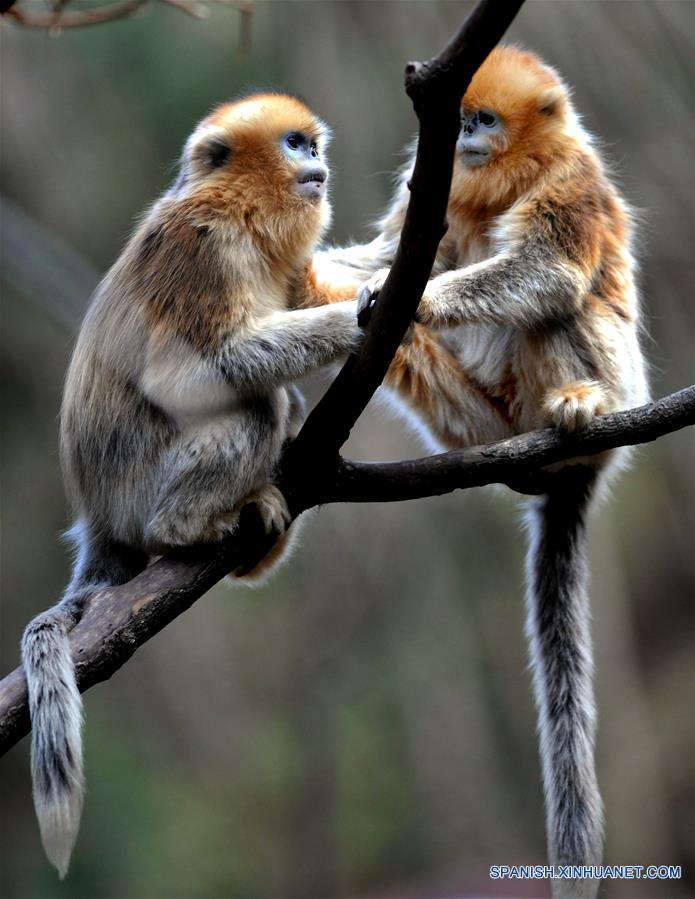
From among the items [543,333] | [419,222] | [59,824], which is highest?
[543,333]

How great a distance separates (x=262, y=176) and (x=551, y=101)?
0.83 m

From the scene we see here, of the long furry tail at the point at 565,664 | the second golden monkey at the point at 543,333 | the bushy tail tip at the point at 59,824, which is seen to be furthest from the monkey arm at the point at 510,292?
the bushy tail tip at the point at 59,824

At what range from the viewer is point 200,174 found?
9.29 feet

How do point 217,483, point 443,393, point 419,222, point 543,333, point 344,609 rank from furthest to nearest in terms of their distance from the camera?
point 344,609 < point 443,393 < point 543,333 < point 217,483 < point 419,222

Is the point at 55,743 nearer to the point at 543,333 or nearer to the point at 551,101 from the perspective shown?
the point at 543,333

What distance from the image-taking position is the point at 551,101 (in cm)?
305

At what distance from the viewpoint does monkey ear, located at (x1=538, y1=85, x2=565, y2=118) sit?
3041 millimetres

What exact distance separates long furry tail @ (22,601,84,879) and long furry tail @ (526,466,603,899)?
45.1 inches

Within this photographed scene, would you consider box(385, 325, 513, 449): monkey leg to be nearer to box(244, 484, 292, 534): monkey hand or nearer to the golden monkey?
the golden monkey

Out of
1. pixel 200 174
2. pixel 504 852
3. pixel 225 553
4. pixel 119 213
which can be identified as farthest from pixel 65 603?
pixel 119 213

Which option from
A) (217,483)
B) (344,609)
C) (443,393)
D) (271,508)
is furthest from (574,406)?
(344,609)

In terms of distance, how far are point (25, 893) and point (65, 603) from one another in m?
5.16

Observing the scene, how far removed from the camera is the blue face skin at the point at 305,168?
9.25ft

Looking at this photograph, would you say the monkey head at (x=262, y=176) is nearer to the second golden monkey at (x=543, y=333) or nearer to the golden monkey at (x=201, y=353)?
the golden monkey at (x=201, y=353)
